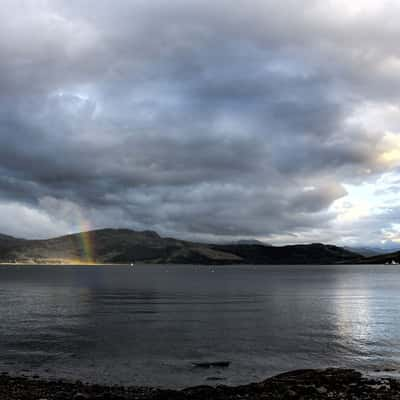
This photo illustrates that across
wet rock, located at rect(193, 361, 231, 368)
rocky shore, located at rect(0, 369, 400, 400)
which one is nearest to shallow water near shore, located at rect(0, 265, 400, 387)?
wet rock, located at rect(193, 361, 231, 368)

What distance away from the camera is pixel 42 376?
1932 inches

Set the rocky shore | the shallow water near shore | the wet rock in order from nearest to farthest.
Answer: the rocky shore < the shallow water near shore < the wet rock

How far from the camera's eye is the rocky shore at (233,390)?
4066 cm

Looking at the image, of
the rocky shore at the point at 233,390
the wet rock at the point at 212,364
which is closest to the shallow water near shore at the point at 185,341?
the wet rock at the point at 212,364

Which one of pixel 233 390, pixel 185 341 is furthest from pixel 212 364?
pixel 185 341

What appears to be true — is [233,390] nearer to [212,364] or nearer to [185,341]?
[212,364]

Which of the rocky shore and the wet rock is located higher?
the rocky shore

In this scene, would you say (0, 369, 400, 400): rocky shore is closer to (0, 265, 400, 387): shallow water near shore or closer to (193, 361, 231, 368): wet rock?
(0, 265, 400, 387): shallow water near shore

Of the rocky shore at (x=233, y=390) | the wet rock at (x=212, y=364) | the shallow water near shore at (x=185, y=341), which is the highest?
the rocky shore at (x=233, y=390)

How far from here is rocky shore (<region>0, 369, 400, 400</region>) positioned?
40656 mm

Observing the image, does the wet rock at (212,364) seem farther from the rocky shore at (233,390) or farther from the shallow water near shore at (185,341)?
the rocky shore at (233,390)

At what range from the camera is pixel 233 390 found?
4347 cm

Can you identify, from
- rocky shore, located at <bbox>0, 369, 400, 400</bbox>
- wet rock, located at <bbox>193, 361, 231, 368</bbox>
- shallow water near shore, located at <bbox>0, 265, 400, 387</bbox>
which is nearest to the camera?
rocky shore, located at <bbox>0, 369, 400, 400</bbox>

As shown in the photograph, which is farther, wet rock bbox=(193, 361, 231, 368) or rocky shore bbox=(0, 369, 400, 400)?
wet rock bbox=(193, 361, 231, 368)
